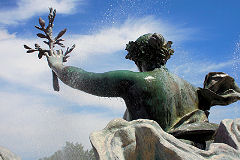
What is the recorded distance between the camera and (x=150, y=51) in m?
5.79

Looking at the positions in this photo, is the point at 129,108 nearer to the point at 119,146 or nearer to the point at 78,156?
the point at 119,146

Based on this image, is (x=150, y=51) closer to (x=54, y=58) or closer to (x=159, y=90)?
(x=159, y=90)

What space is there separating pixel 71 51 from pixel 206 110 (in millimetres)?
2703

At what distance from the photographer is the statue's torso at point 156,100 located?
16.7ft

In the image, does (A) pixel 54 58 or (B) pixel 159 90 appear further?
(A) pixel 54 58

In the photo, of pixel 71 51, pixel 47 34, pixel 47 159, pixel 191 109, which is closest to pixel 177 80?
pixel 191 109

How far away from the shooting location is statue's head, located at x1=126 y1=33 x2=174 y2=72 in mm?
5738

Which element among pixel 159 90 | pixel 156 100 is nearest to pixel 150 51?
pixel 159 90

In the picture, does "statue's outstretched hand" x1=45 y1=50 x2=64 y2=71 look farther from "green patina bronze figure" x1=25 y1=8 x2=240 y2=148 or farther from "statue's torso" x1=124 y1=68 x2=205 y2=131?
"statue's torso" x1=124 y1=68 x2=205 y2=131

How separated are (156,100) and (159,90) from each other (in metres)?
0.16

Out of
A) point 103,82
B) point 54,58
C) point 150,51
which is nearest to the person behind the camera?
point 103,82

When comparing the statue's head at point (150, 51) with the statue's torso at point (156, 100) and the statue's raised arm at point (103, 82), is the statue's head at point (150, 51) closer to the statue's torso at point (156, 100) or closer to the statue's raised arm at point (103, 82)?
the statue's torso at point (156, 100)

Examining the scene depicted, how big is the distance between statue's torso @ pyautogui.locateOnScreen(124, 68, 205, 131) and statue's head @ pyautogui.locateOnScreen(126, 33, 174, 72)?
48 cm

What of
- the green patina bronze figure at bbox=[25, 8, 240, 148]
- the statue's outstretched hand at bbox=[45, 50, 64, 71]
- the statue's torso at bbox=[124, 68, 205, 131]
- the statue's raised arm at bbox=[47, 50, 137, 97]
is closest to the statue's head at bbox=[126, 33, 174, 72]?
the green patina bronze figure at bbox=[25, 8, 240, 148]
